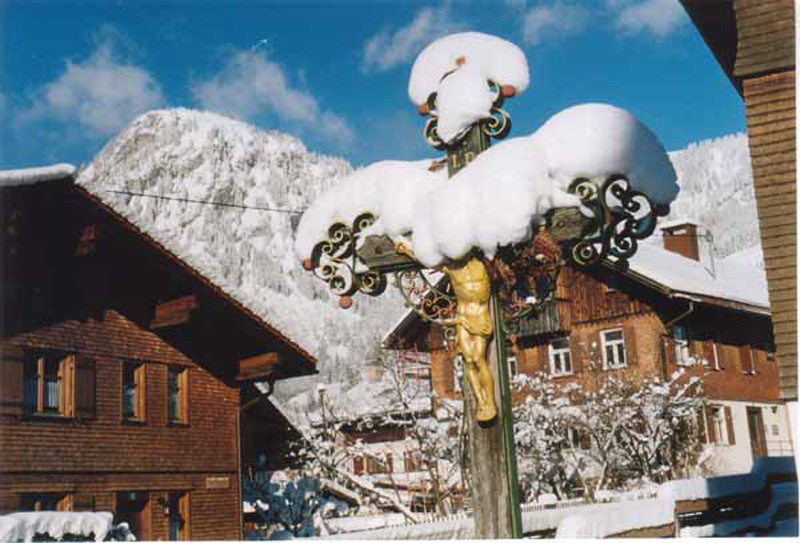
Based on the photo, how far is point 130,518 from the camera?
16.0m

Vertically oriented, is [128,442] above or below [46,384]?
below

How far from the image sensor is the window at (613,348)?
28.6 meters

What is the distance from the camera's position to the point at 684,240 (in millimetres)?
34000

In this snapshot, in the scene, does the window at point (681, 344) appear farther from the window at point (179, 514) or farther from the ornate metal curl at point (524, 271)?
the ornate metal curl at point (524, 271)

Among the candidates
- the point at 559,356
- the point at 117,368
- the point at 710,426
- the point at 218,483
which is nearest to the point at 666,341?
the point at 710,426

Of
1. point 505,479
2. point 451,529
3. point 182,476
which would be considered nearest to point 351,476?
point 182,476

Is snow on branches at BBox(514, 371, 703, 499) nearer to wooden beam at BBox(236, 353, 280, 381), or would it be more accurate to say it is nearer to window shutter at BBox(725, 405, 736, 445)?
window shutter at BBox(725, 405, 736, 445)

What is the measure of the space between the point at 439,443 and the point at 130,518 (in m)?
6.25

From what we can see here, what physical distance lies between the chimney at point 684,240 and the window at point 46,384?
23547 mm

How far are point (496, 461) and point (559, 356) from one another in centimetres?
2599

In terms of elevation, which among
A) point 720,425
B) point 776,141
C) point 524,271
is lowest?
point 524,271

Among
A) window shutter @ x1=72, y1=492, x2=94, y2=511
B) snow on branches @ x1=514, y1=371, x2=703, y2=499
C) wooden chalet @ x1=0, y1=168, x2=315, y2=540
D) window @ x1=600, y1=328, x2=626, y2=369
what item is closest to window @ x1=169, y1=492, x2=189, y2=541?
wooden chalet @ x1=0, y1=168, x2=315, y2=540

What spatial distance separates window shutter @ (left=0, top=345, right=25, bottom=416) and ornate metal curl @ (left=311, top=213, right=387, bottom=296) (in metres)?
10.1

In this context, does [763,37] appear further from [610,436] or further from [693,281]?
[693,281]
